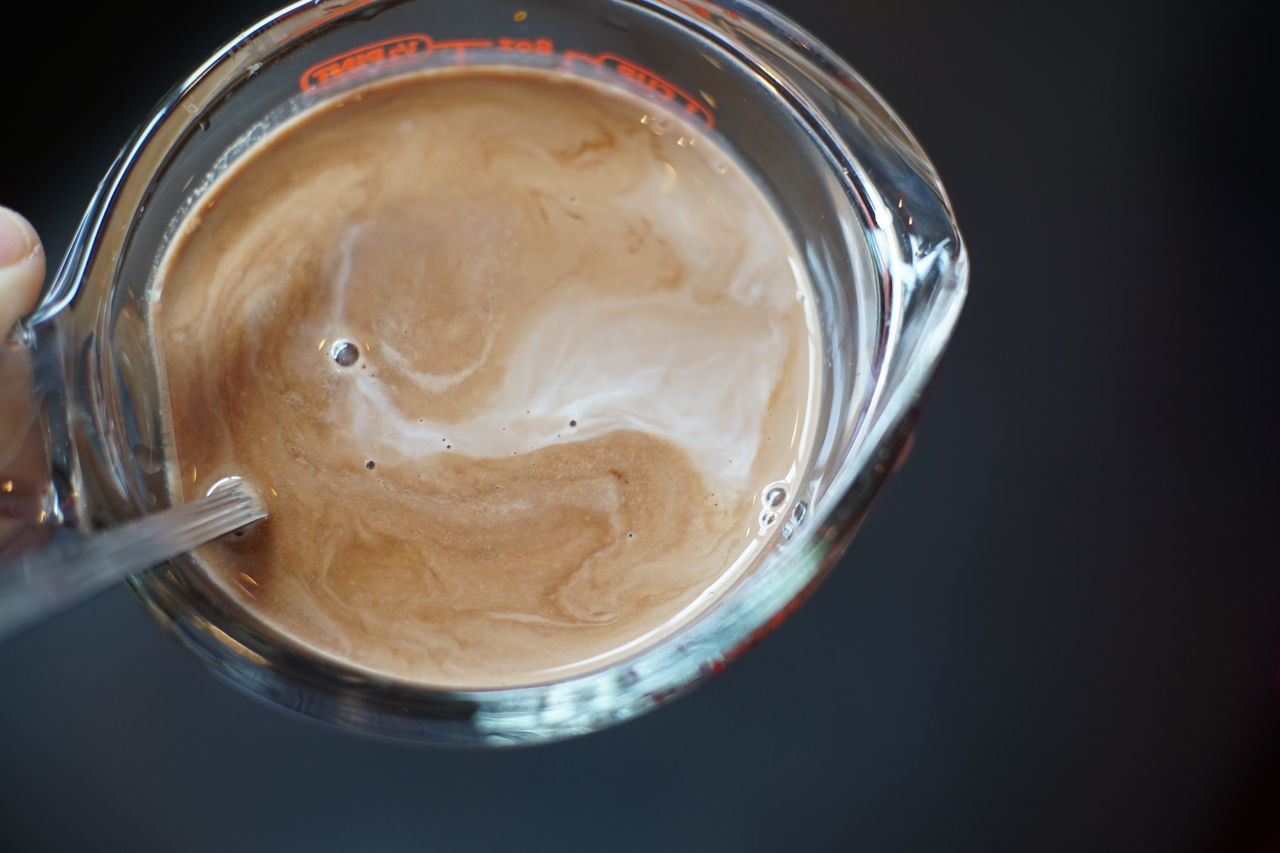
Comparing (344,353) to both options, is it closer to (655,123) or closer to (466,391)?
(466,391)

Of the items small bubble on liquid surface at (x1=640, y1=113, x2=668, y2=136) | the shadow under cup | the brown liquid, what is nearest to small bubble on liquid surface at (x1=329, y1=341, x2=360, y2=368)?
the brown liquid

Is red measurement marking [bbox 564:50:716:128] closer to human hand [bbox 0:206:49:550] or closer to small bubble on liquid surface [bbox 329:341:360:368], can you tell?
small bubble on liquid surface [bbox 329:341:360:368]

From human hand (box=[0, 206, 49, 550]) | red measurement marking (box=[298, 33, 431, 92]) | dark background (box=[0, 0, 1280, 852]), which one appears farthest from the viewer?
dark background (box=[0, 0, 1280, 852])

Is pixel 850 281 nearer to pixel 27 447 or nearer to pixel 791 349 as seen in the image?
pixel 791 349

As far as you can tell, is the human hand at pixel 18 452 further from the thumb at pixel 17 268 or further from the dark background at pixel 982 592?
the dark background at pixel 982 592

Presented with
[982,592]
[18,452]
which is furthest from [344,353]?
[982,592]

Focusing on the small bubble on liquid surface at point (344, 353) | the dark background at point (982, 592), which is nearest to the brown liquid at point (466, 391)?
the small bubble on liquid surface at point (344, 353)

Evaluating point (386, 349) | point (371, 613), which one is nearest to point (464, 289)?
point (386, 349)
